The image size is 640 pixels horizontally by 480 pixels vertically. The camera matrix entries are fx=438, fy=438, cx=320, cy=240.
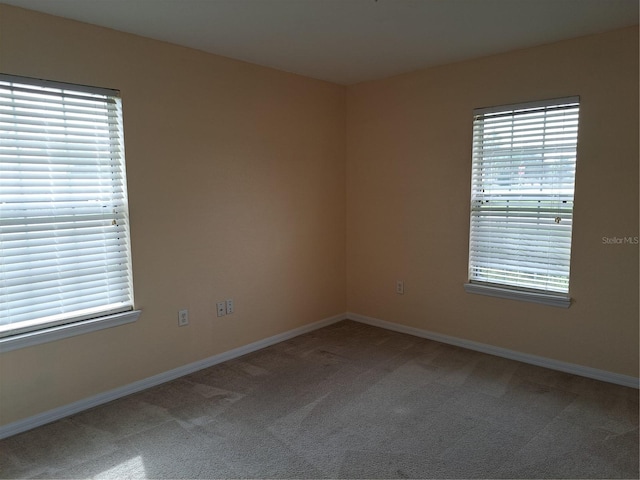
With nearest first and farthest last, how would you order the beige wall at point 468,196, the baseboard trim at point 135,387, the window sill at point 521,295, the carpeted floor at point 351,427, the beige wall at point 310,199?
the carpeted floor at point 351,427, the baseboard trim at point 135,387, the beige wall at point 310,199, the beige wall at point 468,196, the window sill at point 521,295

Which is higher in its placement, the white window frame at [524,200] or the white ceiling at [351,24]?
the white ceiling at [351,24]

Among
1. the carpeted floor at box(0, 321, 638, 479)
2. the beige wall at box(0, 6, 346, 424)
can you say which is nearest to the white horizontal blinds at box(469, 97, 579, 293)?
the carpeted floor at box(0, 321, 638, 479)

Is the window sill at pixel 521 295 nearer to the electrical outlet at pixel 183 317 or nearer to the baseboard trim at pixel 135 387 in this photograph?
the baseboard trim at pixel 135 387

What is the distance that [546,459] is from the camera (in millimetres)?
2252

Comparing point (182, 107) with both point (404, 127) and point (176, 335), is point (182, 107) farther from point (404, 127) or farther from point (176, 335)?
point (404, 127)

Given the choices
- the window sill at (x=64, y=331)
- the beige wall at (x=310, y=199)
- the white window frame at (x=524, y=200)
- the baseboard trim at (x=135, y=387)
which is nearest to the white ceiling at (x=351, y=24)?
the beige wall at (x=310, y=199)

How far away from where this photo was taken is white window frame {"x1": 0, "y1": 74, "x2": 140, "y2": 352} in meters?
2.48

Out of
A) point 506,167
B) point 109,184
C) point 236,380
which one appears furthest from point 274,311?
point 506,167

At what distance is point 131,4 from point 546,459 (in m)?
3.25

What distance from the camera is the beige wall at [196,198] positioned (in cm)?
262

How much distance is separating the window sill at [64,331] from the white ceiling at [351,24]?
1.83 m

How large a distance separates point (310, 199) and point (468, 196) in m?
1.43

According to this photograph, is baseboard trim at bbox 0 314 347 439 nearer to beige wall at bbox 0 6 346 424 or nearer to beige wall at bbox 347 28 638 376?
beige wall at bbox 0 6 346 424

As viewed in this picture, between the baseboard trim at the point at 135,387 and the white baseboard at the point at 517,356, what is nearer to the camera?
the baseboard trim at the point at 135,387
